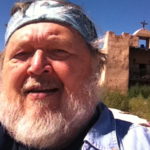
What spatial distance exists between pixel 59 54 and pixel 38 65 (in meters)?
0.14

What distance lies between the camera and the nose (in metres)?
1.66

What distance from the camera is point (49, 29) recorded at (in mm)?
1771

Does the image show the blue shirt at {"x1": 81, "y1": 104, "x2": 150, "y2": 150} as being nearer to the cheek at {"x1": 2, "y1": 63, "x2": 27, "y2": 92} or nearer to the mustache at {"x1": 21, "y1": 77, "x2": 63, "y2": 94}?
the mustache at {"x1": 21, "y1": 77, "x2": 63, "y2": 94}

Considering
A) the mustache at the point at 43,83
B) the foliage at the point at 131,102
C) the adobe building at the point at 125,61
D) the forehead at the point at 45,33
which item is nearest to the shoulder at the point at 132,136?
the mustache at the point at 43,83

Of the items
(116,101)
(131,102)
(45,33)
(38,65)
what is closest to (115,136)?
(38,65)

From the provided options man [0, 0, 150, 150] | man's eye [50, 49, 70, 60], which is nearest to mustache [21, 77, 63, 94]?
man [0, 0, 150, 150]

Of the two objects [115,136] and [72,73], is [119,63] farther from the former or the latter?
[115,136]

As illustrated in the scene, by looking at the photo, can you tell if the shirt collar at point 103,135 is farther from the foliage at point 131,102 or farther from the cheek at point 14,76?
the foliage at point 131,102

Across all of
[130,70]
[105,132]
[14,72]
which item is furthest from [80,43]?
[130,70]

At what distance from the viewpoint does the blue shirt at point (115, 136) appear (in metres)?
1.57

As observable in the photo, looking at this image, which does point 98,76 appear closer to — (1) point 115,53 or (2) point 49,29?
(2) point 49,29

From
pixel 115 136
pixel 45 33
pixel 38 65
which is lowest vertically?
pixel 115 136

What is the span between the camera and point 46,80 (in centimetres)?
168

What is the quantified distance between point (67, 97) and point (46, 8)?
0.46m
